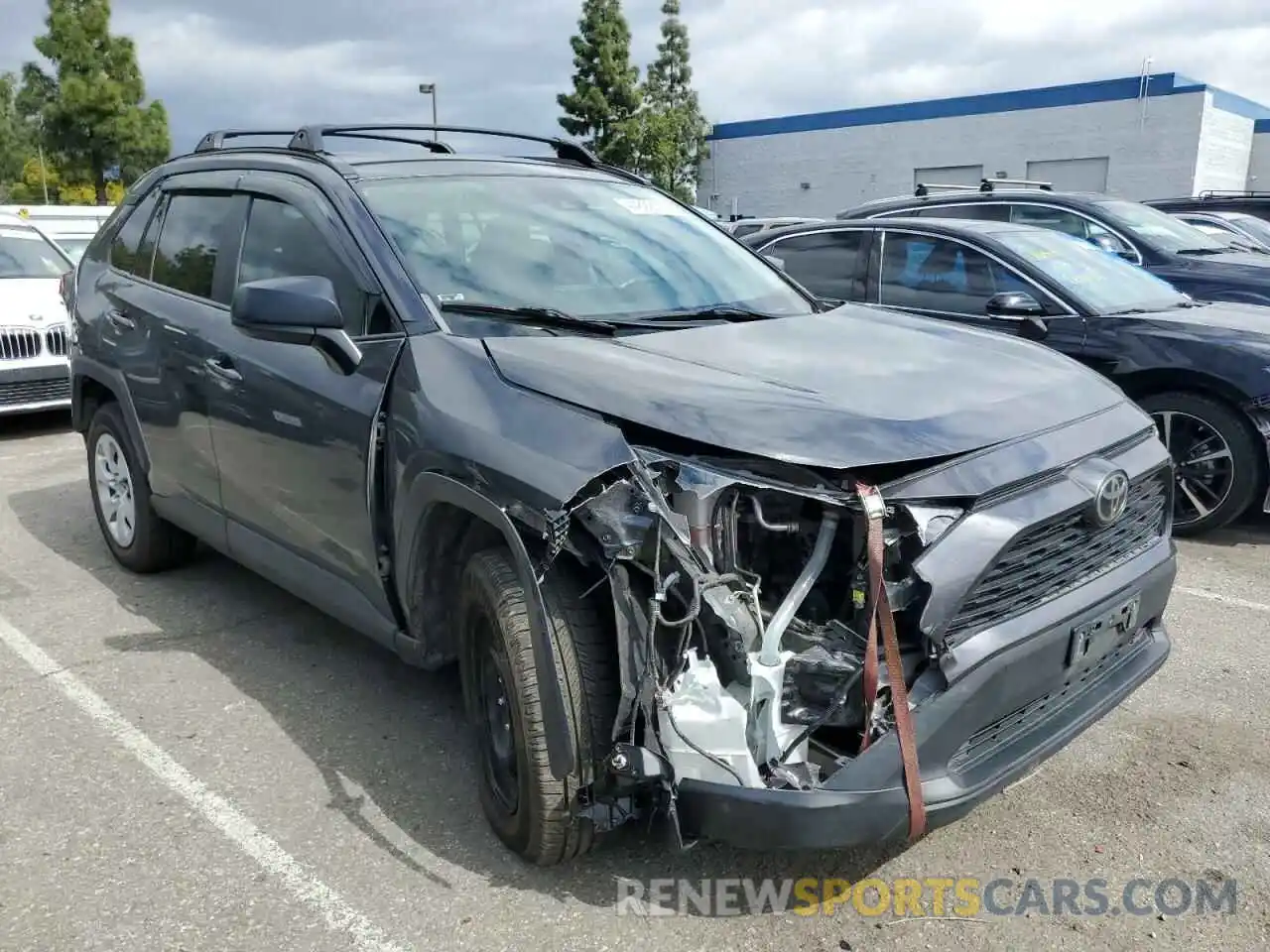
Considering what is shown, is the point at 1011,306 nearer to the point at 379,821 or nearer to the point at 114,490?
the point at 379,821

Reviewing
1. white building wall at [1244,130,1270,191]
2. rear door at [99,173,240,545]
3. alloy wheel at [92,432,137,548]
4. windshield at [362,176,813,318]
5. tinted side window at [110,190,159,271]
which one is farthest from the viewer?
white building wall at [1244,130,1270,191]

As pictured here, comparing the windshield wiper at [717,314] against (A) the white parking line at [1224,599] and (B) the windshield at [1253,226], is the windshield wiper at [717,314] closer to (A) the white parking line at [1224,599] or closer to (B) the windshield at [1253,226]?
(A) the white parking line at [1224,599]

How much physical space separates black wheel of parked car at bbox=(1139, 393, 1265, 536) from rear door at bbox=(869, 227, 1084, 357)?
62cm

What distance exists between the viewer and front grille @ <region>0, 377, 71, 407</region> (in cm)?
838

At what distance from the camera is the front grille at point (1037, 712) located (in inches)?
95.7

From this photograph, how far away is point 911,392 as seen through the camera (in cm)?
268

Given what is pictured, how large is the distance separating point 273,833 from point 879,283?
5.14 meters

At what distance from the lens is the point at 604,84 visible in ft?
126

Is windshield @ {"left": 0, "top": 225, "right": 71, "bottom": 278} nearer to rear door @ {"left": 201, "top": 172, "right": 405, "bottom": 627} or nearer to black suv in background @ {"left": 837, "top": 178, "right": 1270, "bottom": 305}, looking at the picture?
rear door @ {"left": 201, "top": 172, "right": 405, "bottom": 627}

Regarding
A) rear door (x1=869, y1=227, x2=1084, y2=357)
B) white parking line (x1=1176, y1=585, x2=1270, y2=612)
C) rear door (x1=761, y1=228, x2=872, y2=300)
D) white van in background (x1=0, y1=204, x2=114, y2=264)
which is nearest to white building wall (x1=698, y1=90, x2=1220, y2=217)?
rear door (x1=761, y1=228, x2=872, y2=300)

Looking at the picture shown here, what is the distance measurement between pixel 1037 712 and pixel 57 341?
852cm

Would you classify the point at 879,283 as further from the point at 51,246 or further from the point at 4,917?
the point at 51,246

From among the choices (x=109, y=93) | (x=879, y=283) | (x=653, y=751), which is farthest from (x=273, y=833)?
(x=109, y=93)

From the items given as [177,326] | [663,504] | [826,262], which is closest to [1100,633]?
[663,504]
